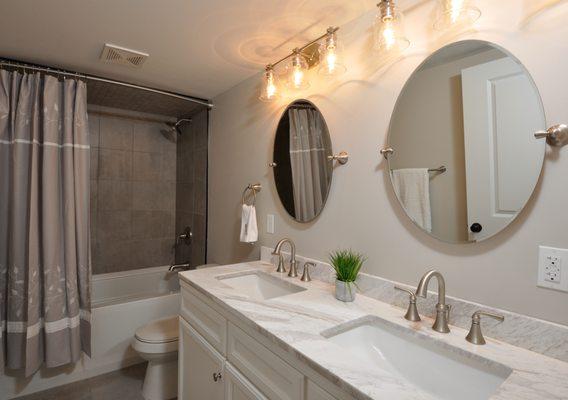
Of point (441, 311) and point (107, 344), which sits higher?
point (441, 311)

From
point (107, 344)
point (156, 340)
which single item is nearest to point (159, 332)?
point (156, 340)

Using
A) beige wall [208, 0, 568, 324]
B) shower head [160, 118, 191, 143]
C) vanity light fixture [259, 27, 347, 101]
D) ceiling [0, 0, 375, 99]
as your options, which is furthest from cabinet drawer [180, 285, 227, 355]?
shower head [160, 118, 191, 143]

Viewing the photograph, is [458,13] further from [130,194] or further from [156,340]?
[130,194]

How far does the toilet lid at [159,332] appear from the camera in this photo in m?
1.92

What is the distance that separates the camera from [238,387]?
1.12 m

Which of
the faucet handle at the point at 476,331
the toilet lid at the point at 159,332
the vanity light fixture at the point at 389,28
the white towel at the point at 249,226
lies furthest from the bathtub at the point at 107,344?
the vanity light fixture at the point at 389,28

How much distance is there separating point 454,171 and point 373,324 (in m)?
0.61

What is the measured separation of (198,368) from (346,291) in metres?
0.82

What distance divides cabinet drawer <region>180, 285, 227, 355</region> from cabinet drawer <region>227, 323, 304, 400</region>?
6 centimetres

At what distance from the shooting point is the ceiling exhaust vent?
1.76 metres

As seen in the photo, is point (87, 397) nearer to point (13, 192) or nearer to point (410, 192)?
point (13, 192)

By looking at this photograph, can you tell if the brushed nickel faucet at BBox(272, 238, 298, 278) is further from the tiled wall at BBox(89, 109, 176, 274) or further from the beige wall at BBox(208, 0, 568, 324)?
the tiled wall at BBox(89, 109, 176, 274)

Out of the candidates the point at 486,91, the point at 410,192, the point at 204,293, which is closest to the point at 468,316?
the point at 410,192

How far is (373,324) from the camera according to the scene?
1087 millimetres
